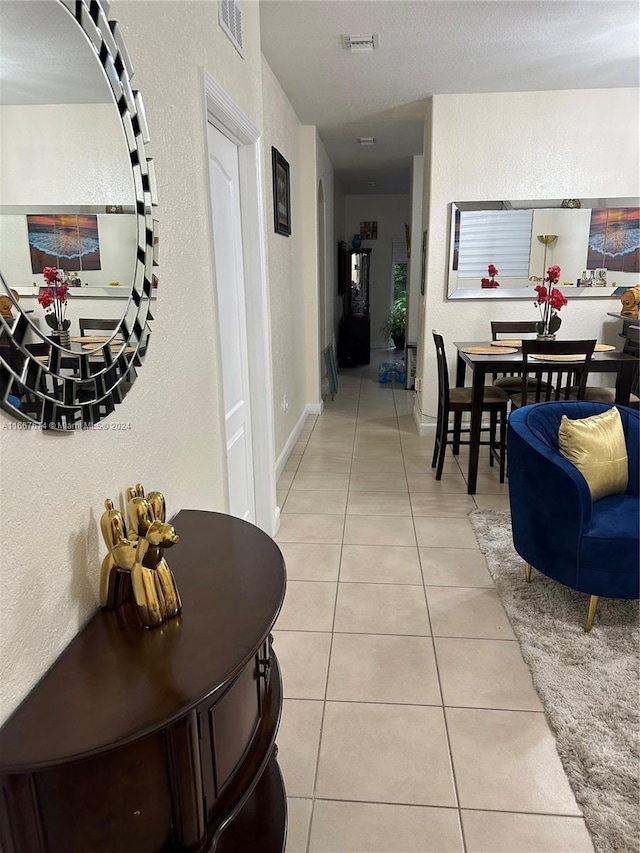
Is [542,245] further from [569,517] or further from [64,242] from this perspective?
[64,242]

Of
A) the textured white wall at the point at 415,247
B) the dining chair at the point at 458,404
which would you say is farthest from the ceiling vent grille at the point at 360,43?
the textured white wall at the point at 415,247

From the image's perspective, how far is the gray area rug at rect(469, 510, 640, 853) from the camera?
165 centimetres

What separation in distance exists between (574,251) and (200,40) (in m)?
3.83

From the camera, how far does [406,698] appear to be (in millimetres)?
2096

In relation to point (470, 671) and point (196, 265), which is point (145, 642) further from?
point (470, 671)

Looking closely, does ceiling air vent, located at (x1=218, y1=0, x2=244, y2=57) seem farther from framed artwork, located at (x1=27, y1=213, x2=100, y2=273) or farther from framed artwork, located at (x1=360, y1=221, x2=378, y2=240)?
framed artwork, located at (x1=360, y1=221, x2=378, y2=240)

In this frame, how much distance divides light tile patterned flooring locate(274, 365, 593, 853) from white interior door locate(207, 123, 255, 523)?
58 centimetres

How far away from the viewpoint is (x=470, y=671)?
223cm

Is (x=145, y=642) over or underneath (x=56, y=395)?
underneath

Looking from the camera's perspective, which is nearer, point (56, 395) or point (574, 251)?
point (56, 395)

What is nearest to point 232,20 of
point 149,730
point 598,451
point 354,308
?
point 598,451

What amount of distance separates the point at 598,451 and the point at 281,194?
296cm

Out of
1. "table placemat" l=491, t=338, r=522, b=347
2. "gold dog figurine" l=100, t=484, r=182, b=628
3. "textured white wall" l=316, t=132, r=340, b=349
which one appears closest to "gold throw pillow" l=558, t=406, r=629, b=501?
"table placemat" l=491, t=338, r=522, b=347

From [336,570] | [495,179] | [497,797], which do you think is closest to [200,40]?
[336,570]
